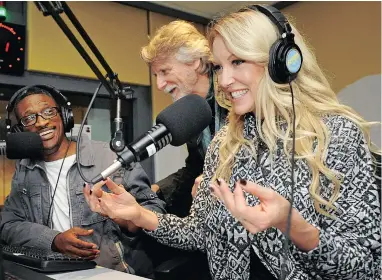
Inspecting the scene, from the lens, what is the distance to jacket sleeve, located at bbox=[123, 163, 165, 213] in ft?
5.18

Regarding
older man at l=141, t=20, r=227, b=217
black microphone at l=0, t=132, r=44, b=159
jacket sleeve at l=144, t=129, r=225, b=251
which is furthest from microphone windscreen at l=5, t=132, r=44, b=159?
older man at l=141, t=20, r=227, b=217

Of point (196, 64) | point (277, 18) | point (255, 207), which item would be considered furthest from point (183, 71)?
point (255, 207)

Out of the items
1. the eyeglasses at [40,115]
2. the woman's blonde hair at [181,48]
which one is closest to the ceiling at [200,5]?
the woman's blonde hair at [181,48]

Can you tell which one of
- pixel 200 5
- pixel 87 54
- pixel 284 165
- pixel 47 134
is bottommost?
pixel 284 165

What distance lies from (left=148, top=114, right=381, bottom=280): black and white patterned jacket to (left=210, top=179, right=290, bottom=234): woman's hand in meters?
0.23

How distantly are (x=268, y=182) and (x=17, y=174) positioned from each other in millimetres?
1086

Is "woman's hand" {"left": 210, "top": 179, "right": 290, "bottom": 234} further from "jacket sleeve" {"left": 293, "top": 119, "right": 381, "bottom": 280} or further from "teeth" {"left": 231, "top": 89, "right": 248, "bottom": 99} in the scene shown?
"teeth" {"left": 231, "top": 89, "right": 248, "bottom": 99}

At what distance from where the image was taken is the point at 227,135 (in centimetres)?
124

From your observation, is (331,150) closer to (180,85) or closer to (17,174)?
(180,85)

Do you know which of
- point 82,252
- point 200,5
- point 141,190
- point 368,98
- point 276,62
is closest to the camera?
point 276,62

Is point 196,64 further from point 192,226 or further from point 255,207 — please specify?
point 255,207

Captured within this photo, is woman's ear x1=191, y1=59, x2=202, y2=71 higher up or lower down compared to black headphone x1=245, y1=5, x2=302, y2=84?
higher up

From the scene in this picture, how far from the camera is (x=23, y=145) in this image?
99 centimetres

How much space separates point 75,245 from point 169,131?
61 cm
